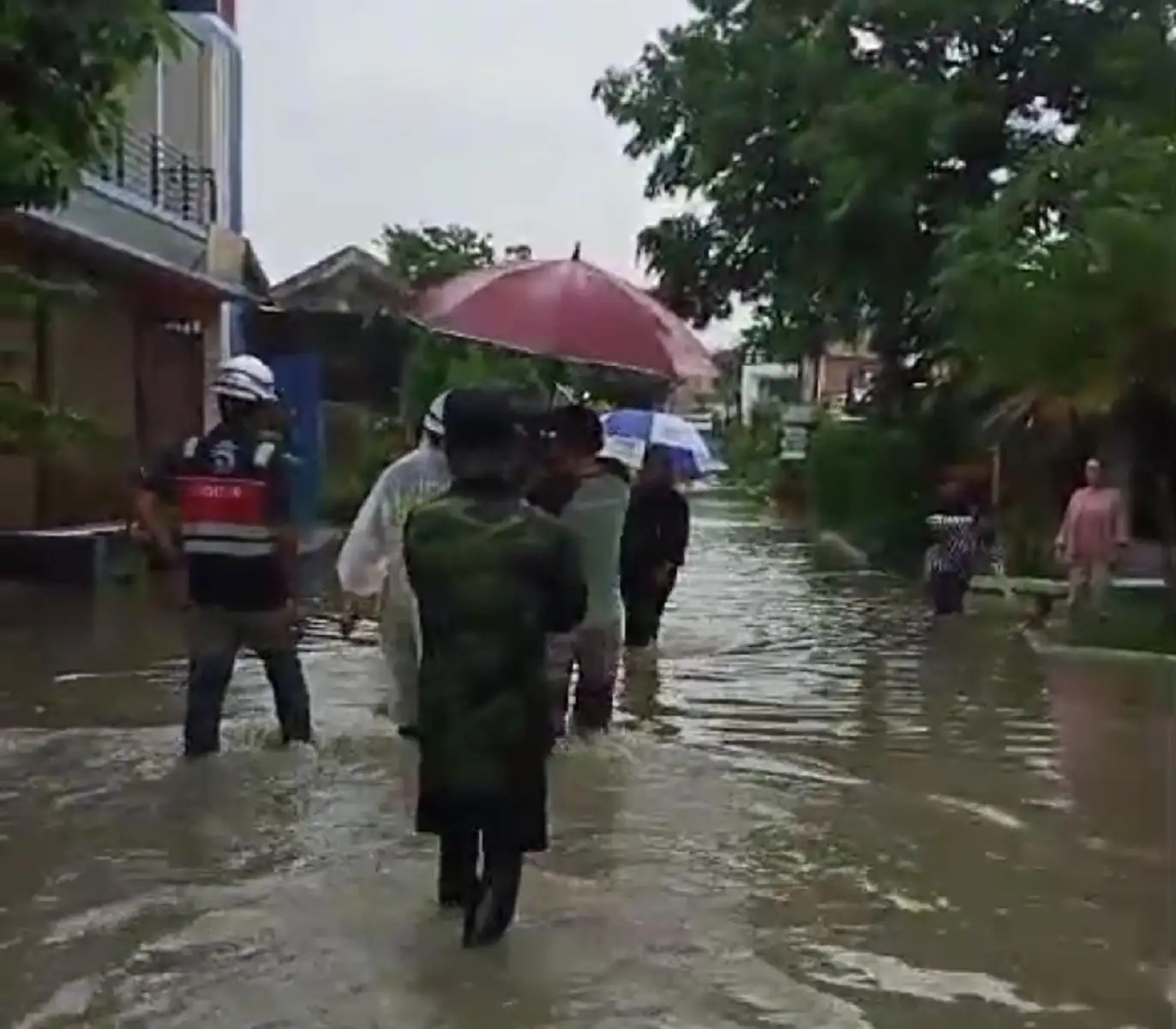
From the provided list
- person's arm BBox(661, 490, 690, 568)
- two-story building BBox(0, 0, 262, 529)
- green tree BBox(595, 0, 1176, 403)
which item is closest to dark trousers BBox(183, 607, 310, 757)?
person's arm BBox(661, 490, 690, 568)

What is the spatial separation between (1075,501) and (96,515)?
1004cm

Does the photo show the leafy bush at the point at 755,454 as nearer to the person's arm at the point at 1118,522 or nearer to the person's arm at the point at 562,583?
the person's arm at the point at 1118,522

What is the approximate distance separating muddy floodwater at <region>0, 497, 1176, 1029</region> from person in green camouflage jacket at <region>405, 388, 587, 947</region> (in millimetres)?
381

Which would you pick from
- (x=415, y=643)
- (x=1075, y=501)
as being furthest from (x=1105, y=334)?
(x=415, y=643)

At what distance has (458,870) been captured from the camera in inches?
266

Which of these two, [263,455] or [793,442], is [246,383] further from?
[793,442]

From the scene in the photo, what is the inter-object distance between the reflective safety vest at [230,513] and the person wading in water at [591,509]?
1.20m

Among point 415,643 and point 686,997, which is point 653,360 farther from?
point 686,997

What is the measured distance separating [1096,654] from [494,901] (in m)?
9.49

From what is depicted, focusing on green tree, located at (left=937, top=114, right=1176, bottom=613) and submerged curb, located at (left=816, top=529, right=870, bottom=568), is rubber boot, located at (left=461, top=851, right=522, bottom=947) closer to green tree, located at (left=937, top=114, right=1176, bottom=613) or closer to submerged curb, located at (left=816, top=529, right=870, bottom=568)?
green tree, located at (left=937, top=114, right=1176, bottom=613)

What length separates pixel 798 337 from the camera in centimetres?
2919

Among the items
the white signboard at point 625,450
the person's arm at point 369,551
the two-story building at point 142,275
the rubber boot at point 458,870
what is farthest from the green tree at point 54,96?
the rubber boot at point 458,870

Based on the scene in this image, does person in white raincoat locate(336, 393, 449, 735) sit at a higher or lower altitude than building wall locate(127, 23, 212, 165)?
lower

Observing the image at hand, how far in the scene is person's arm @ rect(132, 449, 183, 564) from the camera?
9.18 metres
